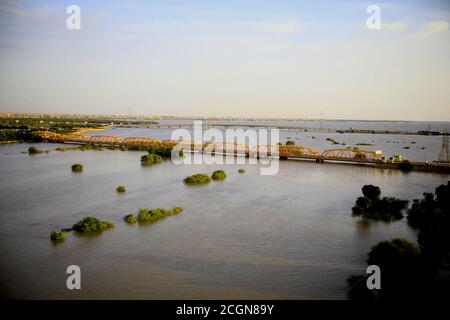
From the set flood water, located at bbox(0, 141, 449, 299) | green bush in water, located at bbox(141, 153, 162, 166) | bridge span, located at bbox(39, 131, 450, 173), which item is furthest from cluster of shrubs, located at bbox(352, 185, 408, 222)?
green bush in water, located at bbox(141, 153, 162, 166)

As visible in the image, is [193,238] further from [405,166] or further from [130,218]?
[405,166]

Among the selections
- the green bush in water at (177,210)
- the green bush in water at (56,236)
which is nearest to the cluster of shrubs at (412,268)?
the green bush in water at (177,210)

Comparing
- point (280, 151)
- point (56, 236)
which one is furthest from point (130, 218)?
point (280, 151)

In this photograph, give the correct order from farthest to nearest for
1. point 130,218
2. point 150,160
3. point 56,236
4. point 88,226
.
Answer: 1. point 150,160
2. point 130,218
3. point 88,226
4. point 56,236

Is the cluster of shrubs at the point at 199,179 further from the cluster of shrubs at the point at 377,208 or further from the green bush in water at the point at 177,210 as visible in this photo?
the cluster of shrubs at the point at 377,208
